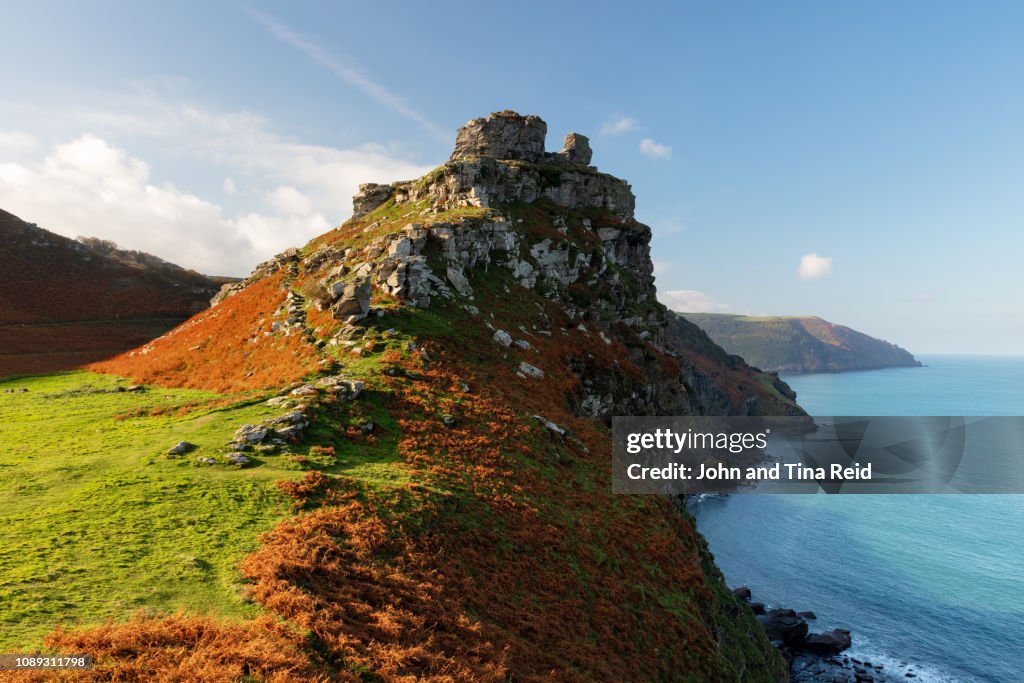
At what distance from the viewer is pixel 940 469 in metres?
129

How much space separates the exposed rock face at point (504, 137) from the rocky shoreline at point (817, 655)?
248 ft

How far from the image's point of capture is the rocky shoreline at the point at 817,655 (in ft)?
165

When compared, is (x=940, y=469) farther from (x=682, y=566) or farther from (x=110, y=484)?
(x=110, y=484)

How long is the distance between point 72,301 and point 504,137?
89.0 metres

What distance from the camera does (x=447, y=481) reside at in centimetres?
2270

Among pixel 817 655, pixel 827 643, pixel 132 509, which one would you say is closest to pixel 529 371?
pixel 132 509

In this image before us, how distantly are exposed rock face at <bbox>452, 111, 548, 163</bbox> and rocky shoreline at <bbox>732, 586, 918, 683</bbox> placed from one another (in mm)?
75442

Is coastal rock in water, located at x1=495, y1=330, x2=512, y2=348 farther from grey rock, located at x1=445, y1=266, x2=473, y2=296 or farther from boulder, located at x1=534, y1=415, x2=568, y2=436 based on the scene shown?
boulder, located at x1=534, y1=415, x2=568, y2=436

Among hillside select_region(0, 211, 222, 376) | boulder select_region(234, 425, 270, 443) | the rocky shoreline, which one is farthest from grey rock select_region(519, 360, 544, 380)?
hillside select_region(0, 211, 222, 376)

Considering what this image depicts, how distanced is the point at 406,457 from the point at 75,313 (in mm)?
97120

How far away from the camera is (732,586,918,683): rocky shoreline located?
50.2 metres

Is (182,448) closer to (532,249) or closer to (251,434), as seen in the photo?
(251,434)

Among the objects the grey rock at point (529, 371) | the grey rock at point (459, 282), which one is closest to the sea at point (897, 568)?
the grey rock at point (529, 371)

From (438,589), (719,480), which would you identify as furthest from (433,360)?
(719,480)
